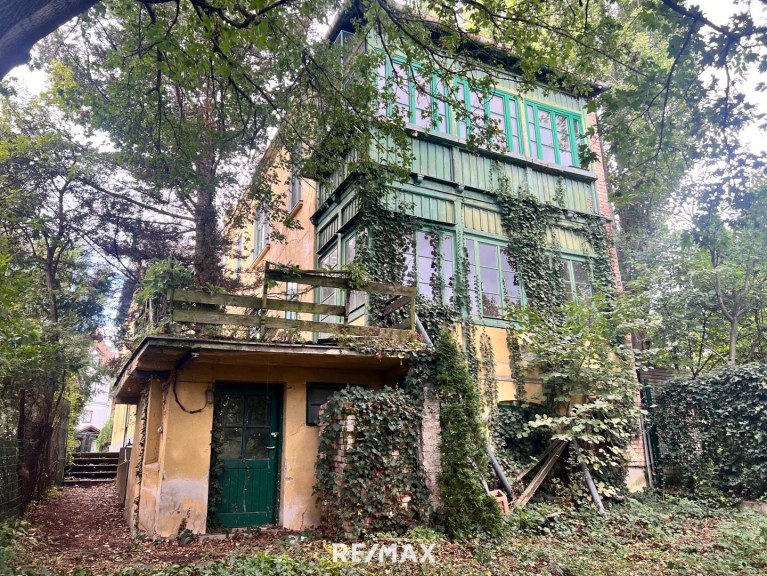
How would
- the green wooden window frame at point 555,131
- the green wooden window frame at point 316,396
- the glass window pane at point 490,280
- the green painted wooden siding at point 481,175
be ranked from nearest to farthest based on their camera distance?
the green wooden window frame at point 316,396 → the green painted wooden siding at point 481,175 → the glass window pane at point 490,280 → the green wooden window frame at point 555,131

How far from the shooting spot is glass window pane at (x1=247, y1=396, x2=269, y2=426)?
898 centimetres

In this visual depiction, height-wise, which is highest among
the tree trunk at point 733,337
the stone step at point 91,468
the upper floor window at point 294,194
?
the upper floor window at point 294,194

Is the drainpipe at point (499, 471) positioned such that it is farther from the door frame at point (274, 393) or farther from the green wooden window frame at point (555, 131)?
the green wooden window frame at point (555, 131)

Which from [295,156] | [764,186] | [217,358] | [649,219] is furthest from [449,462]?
[649,219]

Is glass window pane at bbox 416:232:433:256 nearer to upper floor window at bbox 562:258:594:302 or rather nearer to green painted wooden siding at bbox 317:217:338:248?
green painted wooden siding at bbox 317:217:338:248

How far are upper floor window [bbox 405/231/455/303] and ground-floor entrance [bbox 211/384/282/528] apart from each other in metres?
3.46

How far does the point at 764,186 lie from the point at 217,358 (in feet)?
26.5

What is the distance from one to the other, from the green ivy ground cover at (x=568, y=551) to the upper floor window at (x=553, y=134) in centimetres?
785

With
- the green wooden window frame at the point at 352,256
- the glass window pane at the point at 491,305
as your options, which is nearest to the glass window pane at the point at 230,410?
the green wooden window frame at the point at 352,256

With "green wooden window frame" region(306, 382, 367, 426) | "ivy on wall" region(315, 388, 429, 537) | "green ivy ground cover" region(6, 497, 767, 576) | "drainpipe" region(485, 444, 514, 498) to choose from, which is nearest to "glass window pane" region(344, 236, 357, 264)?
"green wooden window frame" region(306, 382, 367, 426)

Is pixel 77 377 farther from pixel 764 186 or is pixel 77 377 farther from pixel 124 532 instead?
pixel 764 186

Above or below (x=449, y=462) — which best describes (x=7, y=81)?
above

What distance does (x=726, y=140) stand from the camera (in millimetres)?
6789

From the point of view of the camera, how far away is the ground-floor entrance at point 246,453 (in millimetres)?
8539
